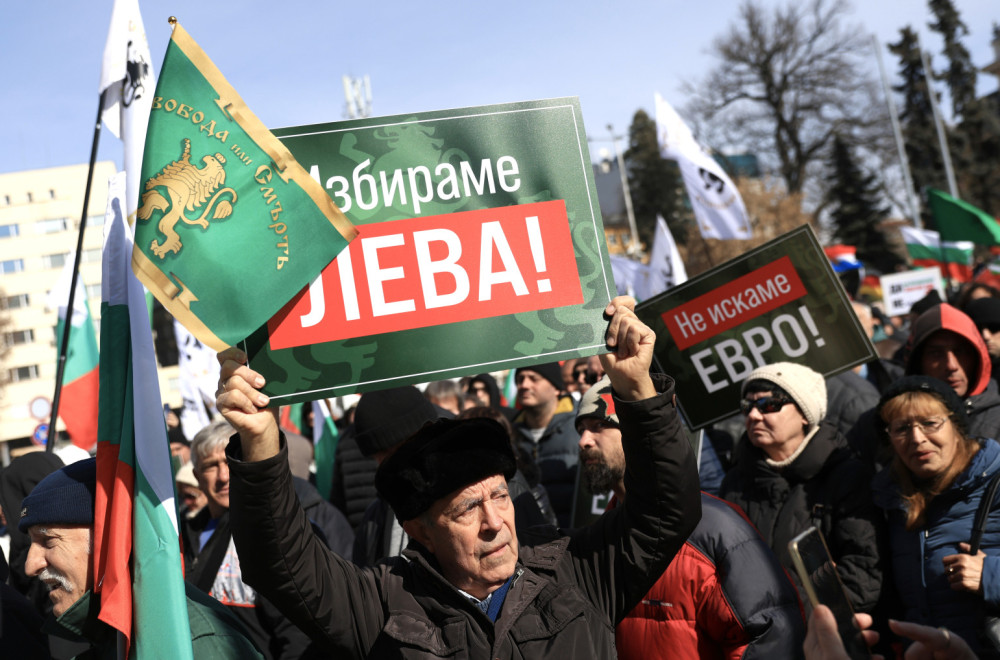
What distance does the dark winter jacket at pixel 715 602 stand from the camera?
9.84 feet

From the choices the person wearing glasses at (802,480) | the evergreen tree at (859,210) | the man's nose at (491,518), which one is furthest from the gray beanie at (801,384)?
the evergreen tree at (859,210)

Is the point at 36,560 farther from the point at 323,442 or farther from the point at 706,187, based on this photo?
the point at 706,187

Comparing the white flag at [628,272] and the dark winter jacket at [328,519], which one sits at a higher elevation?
the white flag at [628,272]

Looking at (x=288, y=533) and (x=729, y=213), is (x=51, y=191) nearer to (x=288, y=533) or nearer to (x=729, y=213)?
(x=729, y=213)

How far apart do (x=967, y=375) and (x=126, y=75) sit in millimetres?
4312

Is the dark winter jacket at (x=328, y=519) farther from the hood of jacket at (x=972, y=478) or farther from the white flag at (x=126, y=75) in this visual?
the hood of jacket at (x=972, y=478)

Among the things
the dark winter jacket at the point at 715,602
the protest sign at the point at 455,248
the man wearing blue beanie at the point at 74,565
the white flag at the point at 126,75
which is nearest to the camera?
the protest sign at the point at 455,248

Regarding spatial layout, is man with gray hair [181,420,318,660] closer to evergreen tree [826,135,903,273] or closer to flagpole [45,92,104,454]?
flagpole [45,92,104,454]

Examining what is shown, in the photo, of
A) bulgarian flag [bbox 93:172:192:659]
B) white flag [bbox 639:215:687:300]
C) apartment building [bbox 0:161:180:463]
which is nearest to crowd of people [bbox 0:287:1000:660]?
bulgarian flag [bbox 93:172:192:659]

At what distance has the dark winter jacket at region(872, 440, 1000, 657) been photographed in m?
3.52

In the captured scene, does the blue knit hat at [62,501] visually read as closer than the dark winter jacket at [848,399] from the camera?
Yes

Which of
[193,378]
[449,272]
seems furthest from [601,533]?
[193,378]

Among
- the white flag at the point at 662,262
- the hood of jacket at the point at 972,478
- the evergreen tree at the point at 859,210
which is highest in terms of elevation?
the evergreen tree at the point at 859,210

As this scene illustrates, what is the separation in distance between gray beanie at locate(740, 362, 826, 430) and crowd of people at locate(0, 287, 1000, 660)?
0.01 m
